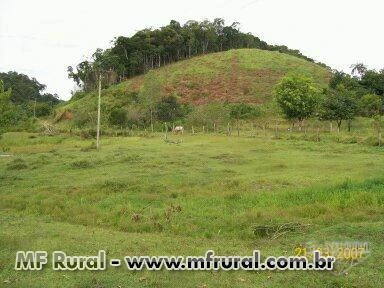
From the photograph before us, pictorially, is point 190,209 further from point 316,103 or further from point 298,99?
point 316,103

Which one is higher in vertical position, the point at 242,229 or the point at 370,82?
the point at 370,82

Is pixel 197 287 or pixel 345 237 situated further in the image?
pixel 345 237

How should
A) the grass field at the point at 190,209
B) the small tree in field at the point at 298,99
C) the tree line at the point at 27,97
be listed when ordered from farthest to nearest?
the tree line at the point at 27,97, the small tree in field at the point at 298,99, the grass field at the point at 190,209

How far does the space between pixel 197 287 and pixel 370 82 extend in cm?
5651

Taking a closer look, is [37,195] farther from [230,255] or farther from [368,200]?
[368,200]

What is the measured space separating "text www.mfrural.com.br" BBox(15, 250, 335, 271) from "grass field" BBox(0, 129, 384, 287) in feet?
0.77

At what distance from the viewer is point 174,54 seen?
8756 centimetres

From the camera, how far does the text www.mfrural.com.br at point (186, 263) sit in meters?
8.59

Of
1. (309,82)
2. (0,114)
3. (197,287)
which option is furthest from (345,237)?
(309,82)

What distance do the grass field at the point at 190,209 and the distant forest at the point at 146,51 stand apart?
58382 mm

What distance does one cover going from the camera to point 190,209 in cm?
1397

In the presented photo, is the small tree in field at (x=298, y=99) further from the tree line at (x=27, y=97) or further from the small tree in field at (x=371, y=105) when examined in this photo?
the tree line at (x=27, y=97)
